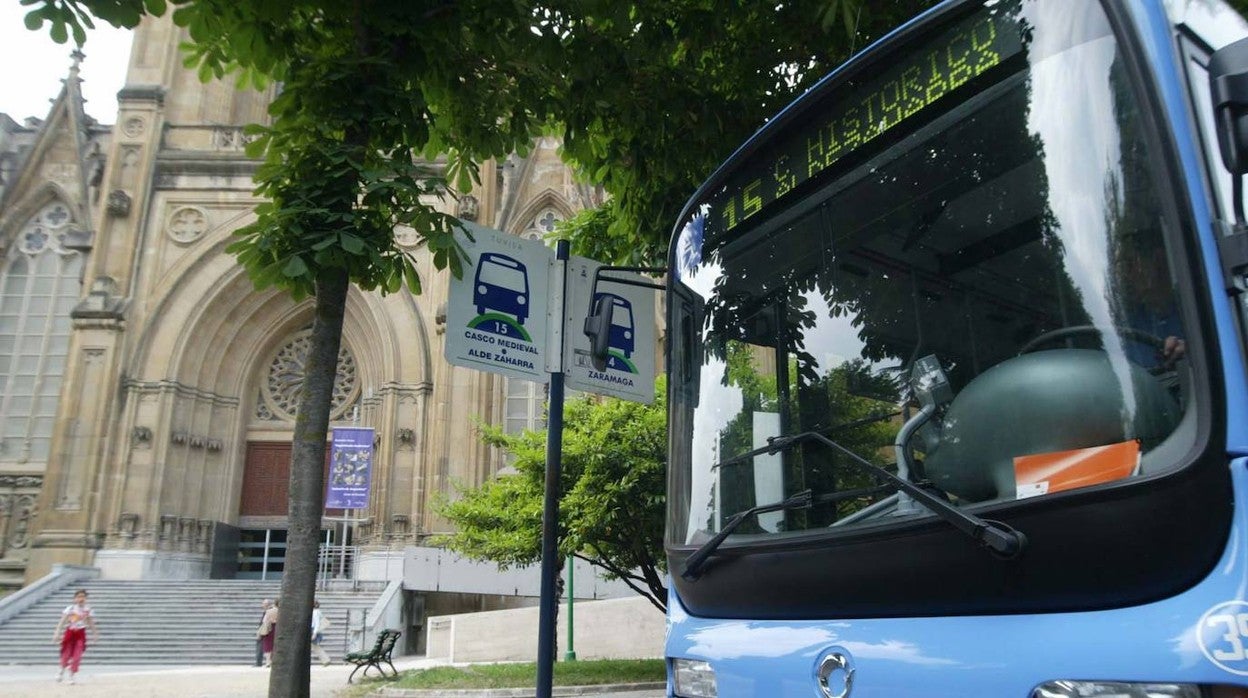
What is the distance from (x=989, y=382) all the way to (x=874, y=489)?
0.42 meters

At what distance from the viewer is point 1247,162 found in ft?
6.65

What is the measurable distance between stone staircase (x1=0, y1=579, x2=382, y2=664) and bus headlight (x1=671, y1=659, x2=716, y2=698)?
18188 mm

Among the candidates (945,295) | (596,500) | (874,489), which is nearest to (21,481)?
(596,500)

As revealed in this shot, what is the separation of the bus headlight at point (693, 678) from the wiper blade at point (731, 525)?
27 centimetres

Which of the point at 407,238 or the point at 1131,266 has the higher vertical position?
the point at 407,238

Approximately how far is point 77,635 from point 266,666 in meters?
3.95

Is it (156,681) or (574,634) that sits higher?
(574,634)

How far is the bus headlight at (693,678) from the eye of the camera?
2.85 m

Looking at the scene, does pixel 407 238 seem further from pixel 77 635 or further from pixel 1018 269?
pixel 1018 269

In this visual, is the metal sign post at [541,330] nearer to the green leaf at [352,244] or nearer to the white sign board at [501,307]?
the white sign board at [501,307]

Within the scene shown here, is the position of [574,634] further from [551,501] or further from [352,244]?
[352,244]

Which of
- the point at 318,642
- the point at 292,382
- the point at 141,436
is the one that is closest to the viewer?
the point at 318,642

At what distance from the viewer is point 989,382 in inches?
95.0

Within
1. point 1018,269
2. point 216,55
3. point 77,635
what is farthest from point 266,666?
point 1018,269
